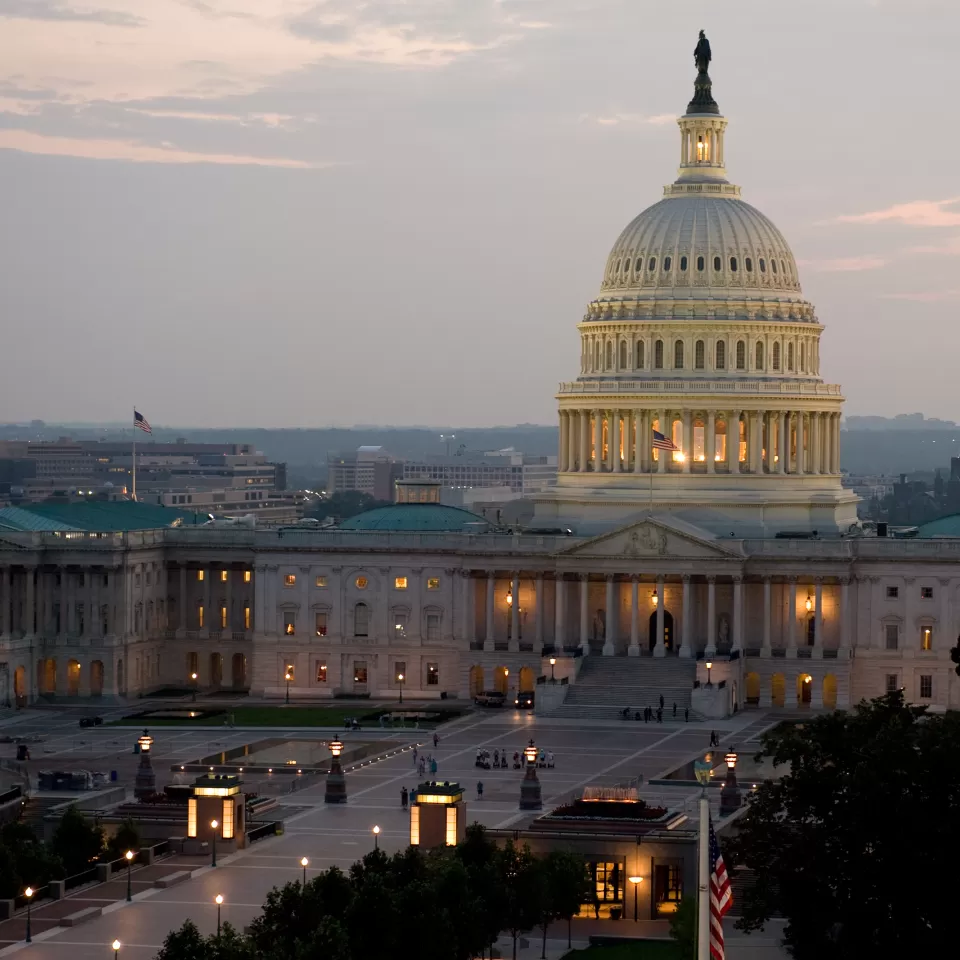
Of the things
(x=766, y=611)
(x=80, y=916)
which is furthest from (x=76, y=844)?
(x=766, y=611)

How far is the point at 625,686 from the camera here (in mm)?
176125

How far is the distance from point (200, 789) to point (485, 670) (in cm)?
6642

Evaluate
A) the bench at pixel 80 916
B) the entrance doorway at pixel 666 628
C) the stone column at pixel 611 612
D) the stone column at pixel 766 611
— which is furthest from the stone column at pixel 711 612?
the bench at pixel 80 916

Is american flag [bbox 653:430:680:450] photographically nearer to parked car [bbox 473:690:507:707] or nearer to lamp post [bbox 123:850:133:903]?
parked car [bbox 473:690:507:707]

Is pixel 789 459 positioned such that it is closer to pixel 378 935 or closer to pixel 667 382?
pixel 667 382

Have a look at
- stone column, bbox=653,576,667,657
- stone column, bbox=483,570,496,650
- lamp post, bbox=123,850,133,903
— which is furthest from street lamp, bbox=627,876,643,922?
stone column, bbox=483,570,496,650

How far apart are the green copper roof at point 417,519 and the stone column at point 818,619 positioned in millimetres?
23326

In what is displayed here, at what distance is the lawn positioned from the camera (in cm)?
10394

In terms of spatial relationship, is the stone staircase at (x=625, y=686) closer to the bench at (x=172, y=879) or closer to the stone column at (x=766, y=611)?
the stone column at (x=766, y=611)

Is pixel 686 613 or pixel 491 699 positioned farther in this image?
pixel 686 613

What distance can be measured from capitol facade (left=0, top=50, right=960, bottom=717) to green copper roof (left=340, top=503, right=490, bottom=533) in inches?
6.1

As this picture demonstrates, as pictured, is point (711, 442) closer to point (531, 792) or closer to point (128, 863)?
point (531, 792)

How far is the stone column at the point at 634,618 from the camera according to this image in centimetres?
18125

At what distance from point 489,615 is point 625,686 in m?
14.1
